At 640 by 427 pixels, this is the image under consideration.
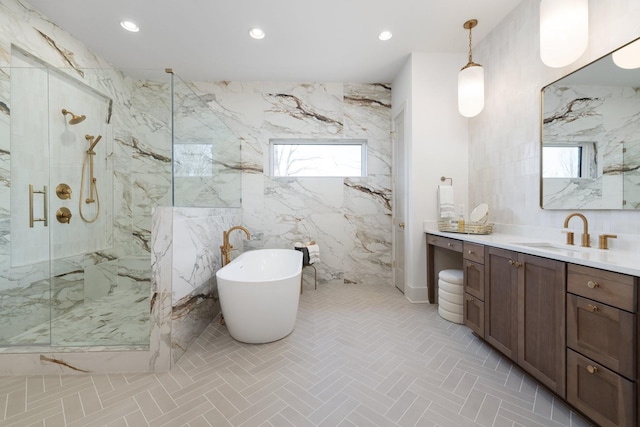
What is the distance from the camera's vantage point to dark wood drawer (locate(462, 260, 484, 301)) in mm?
1869

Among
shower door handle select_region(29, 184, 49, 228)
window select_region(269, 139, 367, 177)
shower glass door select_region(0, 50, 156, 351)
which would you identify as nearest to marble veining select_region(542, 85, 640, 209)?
window select_region(269, 139, 367, 177)

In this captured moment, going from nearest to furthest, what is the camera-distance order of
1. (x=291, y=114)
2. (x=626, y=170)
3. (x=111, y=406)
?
(x=111, y=406), (x=626, y=170), (x=291, y=114)

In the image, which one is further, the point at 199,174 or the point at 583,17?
the point at 199,174

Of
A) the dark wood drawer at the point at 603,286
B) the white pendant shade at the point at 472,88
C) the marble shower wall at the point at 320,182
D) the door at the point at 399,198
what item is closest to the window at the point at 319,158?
the marble shower wall at the point at 320,182

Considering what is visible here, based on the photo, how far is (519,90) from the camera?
2158 millimetres

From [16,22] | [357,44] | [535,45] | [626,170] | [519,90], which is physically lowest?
[626,170]

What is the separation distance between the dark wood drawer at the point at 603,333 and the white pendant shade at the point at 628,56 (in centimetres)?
138

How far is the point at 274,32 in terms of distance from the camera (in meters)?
2.46

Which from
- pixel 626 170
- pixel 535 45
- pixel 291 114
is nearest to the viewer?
pixel 626 170

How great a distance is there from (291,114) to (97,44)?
7.30 feet

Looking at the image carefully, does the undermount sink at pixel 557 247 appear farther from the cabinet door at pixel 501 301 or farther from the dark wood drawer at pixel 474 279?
the dark wood drawer at pixel 474 279

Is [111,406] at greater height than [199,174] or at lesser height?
lesser

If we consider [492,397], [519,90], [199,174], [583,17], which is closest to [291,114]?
[199,174]

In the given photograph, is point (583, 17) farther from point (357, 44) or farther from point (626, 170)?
point (357, 44)
